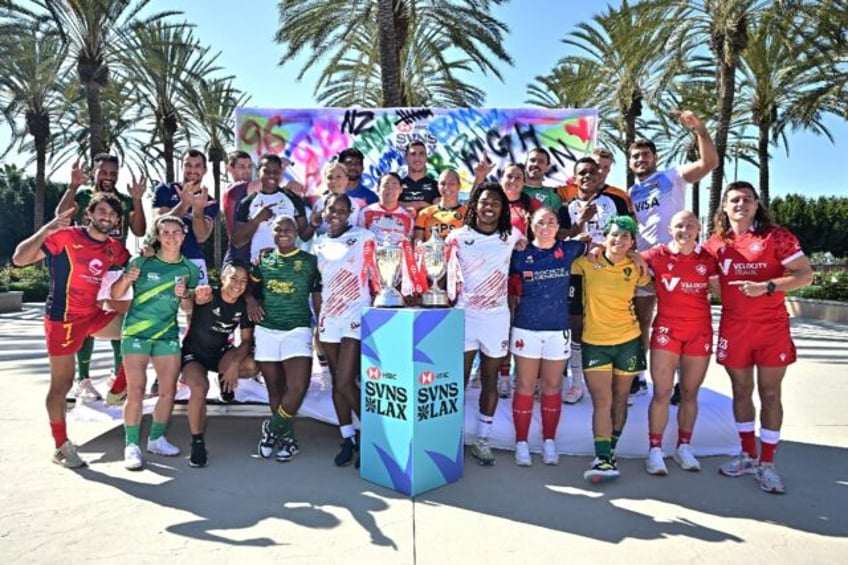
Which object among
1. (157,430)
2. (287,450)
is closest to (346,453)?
(287,450)

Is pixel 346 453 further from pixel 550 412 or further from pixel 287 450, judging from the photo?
pixel 550 412

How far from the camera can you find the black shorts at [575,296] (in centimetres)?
479

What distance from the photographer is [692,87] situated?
70.4 ft

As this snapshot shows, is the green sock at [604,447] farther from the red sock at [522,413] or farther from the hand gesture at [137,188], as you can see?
the hand gesture at [137,188]

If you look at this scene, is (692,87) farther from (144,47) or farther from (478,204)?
(478,204)

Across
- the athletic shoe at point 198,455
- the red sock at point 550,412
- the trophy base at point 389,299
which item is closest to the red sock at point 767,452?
the red sock at point 550,412

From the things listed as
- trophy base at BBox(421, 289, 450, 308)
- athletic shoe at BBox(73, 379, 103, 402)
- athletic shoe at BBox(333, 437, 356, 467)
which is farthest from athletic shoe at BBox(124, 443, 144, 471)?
trophy base at BBox(421, 289, 450, 308)

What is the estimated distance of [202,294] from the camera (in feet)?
14.6

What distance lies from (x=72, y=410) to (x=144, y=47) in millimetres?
14373

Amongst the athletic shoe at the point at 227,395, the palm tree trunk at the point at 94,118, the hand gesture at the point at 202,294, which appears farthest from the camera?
the palm tree trunk at the point at 94,118

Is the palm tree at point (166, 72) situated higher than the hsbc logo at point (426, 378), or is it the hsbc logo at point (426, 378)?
the palm tree at point (166, 72)

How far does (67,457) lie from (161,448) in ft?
2.04

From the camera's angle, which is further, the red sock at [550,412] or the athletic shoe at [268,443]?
the athletic shoe at [268,443]

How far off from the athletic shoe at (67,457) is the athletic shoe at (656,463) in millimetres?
4096
